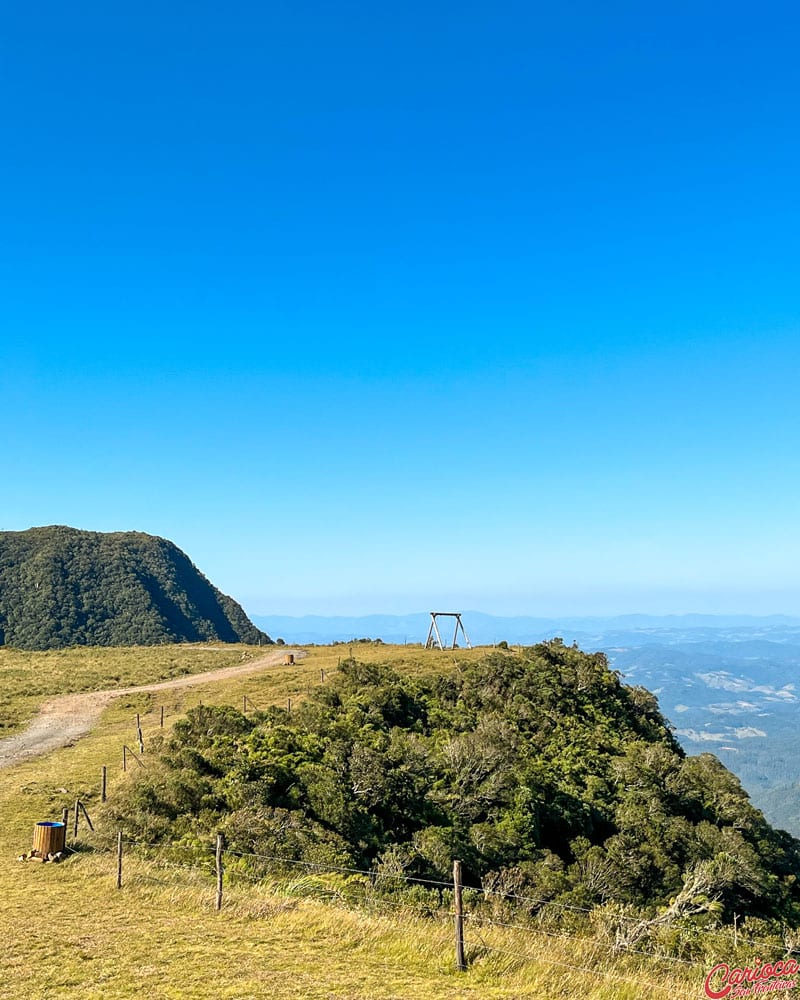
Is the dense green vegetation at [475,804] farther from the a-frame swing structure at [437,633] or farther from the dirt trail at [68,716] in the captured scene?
the a-frame swing structure at [437,633]

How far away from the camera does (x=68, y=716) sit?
38.0m

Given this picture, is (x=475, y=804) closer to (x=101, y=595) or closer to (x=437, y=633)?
(x=437, y=633)

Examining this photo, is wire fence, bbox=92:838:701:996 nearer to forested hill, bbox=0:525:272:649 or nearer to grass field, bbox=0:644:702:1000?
grass field, bbox=0:644:702:1000

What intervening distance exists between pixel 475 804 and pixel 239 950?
40.9 feet

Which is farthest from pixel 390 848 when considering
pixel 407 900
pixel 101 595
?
pixel 101 595

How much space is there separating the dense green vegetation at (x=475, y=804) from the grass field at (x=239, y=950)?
9.35 feet

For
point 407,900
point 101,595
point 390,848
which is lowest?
point 390,848

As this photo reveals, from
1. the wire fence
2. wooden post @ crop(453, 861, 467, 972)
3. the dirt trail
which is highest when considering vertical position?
wooden post @ crop(453, 861, 467, 972)

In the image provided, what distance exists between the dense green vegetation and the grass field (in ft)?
9.35

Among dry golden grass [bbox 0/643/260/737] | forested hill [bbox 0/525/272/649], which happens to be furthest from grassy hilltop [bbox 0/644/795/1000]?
forested hill [bbox 0/525/272/649]

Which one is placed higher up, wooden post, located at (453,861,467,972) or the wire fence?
wooden post, located at (453,861,467,972)

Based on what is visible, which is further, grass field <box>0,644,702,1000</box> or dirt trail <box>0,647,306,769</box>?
dirt trail <box>0,647,306,769</box>

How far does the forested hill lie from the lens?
4336 inches

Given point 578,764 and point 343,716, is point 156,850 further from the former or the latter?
point 578,764
